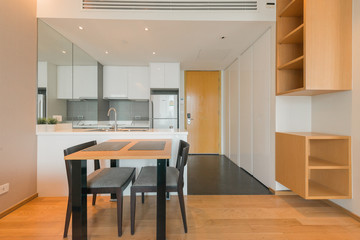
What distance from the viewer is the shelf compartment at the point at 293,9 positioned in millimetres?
1979

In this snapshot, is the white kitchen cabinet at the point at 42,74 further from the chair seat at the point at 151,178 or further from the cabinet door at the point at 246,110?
the cabinet door at the point at 246,110

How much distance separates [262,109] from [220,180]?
1.31m

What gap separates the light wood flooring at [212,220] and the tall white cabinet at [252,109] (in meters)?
0.68

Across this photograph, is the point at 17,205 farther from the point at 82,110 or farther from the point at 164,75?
the point at 164,75

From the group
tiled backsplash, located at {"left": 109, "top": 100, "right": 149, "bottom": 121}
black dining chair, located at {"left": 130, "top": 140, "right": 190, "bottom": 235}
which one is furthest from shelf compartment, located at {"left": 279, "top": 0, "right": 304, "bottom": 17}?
tiled backsplash, located at {"left": 109, "top": 100, "right": 149, "bottom": 121}

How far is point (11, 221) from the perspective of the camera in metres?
1.75

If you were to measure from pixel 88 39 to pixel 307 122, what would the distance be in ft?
11.3

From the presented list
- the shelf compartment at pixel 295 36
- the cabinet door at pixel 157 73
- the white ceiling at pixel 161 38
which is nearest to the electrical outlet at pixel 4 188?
the white ceiling at pixel 161 38

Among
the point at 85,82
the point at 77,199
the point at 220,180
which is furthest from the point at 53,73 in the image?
the point at 220,180

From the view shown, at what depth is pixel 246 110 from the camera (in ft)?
10.9

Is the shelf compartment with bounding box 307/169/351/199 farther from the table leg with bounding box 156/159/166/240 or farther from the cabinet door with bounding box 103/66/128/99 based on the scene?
the cabinet door with bounding box 103/66/128/99

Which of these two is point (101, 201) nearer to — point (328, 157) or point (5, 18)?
point (5, 18)

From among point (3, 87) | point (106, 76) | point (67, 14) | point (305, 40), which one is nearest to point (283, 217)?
point (305, 40)

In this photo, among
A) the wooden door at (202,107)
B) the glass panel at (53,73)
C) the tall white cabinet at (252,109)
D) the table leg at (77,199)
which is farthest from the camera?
the wooden door at (202,107)
